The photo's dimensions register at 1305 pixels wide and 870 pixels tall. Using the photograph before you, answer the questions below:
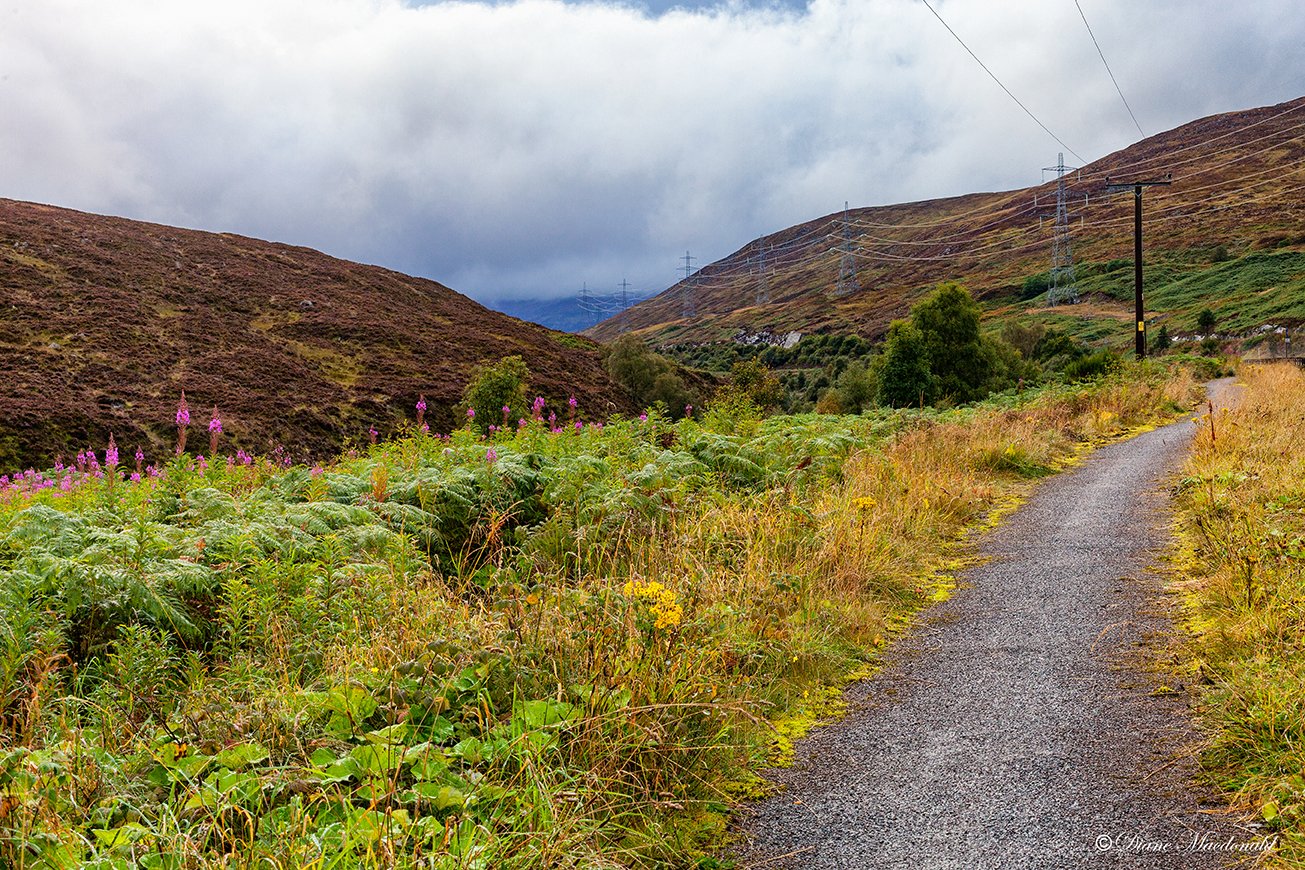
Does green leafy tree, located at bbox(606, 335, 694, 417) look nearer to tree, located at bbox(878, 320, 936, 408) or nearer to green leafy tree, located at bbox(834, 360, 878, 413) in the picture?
green leafy tree, located at bbox(834, 360, 878, 413)

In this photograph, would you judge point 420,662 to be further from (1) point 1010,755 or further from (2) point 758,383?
(2) point 758,383

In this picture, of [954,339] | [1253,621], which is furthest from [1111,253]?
[1253,621]

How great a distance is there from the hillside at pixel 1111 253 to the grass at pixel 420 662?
65.1 metres

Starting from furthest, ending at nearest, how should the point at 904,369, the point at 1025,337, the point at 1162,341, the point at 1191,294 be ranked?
the point at 1191,294 < the point at 1162,341 < the point at 1025,337 < the point at 904,369

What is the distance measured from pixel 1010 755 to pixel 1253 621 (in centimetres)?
169

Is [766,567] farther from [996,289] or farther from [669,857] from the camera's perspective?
[996,289]

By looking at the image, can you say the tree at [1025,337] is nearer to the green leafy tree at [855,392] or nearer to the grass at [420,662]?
the green leafy tree at [855,392]

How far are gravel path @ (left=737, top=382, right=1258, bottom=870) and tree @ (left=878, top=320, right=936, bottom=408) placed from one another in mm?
24988

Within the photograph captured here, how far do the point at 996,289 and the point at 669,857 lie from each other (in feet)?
361

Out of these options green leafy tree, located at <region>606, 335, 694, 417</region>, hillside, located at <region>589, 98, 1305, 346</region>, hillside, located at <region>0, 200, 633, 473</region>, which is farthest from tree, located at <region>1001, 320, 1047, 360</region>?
hillside, located at <region>0, 200, 633, 473</region>

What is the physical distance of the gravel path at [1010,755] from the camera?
8.65 feet

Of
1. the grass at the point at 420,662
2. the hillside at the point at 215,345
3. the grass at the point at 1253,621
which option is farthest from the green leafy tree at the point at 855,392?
the grass at the point at 420,662

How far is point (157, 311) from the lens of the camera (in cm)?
2923

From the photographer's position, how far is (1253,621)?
391cm
